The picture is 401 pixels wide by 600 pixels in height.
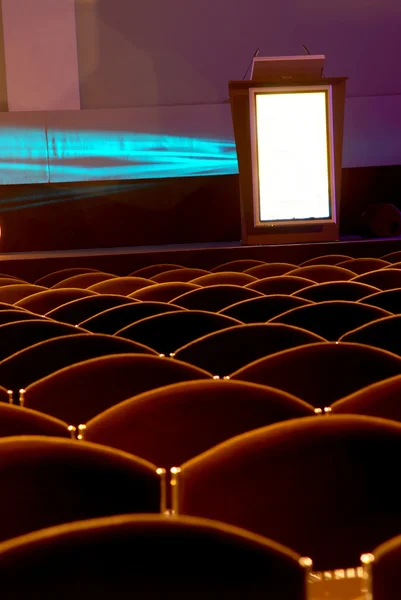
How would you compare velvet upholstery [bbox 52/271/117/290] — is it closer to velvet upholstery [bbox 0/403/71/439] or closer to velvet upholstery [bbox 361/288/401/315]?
velvet upholstery [bbox 361/288/401/315]

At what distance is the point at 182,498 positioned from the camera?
130cm

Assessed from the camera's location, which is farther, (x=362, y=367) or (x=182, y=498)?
(x=362, y=367)

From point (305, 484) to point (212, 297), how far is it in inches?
88.6

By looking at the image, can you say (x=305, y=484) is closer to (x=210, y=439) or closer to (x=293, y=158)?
(x=210, y=439)

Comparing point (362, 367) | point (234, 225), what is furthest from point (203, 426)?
point (234, 225)

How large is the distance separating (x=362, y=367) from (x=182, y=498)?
37.8 inches

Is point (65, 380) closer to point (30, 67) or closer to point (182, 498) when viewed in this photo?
point (182, 498)

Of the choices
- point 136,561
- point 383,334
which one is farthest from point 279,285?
point 136,561

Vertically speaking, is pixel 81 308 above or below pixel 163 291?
below

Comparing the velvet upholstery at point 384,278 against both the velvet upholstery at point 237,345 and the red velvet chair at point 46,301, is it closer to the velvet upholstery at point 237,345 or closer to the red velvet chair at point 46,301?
the red velvet chair at point 46,301

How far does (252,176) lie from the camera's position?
6.58m

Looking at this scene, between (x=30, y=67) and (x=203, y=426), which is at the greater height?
(x=30, y=67)

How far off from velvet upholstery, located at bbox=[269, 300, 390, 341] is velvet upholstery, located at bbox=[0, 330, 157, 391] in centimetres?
76

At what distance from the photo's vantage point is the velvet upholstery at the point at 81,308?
3330 millimetres
